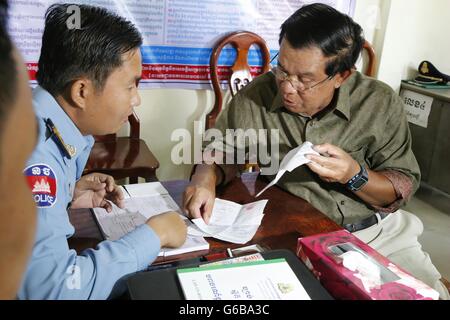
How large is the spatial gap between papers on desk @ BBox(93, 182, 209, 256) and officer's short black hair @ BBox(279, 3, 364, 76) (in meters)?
0.64

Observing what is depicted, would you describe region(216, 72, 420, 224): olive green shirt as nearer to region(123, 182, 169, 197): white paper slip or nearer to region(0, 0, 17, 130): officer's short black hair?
region(123, 182, 169, 197): white paper slip

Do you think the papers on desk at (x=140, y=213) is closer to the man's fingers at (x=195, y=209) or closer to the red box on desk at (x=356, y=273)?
the man's fingers at (x=195, y=209)

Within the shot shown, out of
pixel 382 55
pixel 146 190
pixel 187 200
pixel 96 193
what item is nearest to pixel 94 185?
pixel 96 193

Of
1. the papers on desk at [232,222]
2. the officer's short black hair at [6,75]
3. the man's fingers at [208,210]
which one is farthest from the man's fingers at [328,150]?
the officer's short black hair at [6,75]

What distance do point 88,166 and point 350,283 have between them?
4.77 feet

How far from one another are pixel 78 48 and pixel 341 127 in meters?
0.91

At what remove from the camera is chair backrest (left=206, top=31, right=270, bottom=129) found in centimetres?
240

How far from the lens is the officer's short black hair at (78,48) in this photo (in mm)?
1036

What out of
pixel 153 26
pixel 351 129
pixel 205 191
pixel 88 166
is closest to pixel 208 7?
pixel 153 26

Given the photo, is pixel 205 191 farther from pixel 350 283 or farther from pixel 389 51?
pixel 389 51

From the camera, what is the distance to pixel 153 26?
7.75ft

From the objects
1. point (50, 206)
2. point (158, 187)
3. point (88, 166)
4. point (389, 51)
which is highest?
point (389, 51)

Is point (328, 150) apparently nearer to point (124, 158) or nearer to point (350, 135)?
point (350, 135)

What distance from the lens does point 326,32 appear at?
1396 mm
